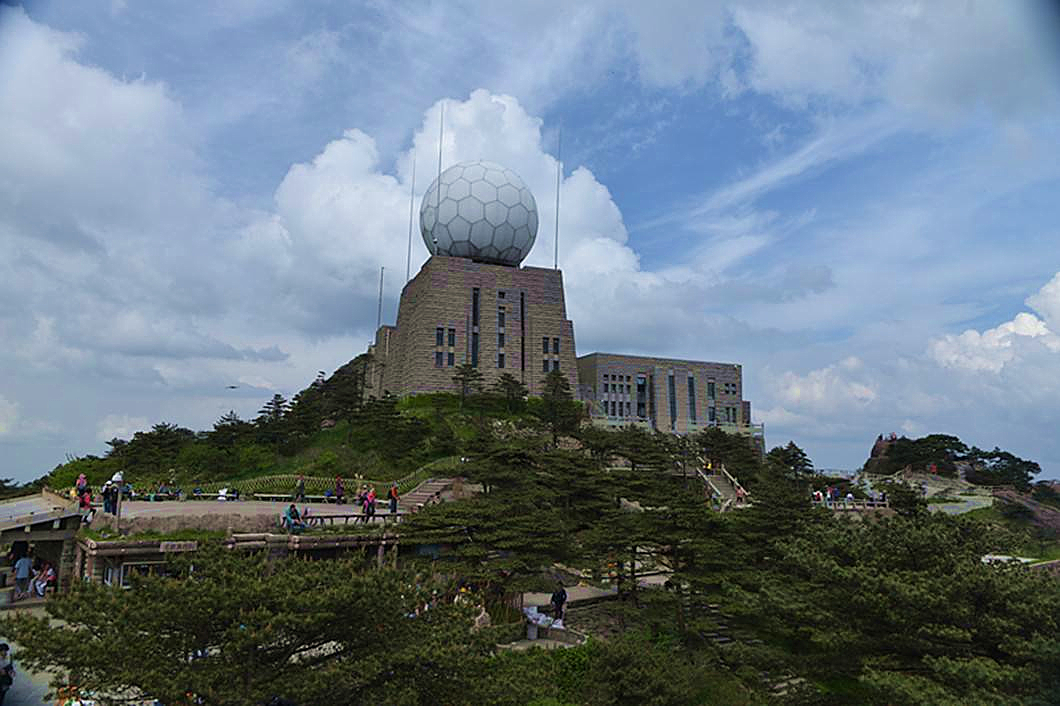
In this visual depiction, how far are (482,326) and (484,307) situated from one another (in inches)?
51.6

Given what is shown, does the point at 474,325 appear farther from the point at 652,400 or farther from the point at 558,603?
the point at 558,603

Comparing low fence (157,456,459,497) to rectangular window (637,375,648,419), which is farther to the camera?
rectangular window (637,375,648,419)

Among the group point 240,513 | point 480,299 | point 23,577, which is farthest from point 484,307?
point 23,577

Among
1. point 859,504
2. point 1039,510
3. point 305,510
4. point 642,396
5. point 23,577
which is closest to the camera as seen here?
point 23,577

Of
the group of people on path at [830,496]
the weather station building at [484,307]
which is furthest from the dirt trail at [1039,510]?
the weather station building at [484,307]

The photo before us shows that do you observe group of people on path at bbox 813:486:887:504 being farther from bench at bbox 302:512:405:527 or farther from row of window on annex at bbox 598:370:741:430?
bench at bbox 302:512:405:527

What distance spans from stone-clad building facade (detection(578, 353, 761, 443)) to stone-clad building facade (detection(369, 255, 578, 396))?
14.4 feet

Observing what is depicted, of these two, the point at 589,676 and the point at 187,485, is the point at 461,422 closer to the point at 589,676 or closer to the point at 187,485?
the point at 187,485

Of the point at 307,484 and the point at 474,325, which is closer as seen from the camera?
the point at 307,484

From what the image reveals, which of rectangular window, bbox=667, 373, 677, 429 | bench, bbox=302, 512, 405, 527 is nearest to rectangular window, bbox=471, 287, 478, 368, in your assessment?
rectangular window, bbox=667, 373, 677, 429

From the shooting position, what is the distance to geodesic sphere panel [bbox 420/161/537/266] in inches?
1761

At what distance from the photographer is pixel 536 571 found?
57.7 ft

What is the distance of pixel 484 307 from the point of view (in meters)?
45.2

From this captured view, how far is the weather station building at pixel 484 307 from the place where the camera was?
1734 inches
